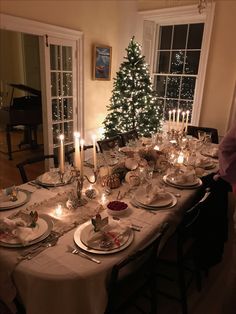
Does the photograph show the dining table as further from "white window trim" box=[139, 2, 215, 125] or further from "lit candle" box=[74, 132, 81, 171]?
"white window trim" box=[139, 2, 215, 125]

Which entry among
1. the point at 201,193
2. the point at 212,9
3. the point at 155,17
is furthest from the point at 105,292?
the point at 155,17

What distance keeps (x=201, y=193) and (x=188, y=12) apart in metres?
3.67

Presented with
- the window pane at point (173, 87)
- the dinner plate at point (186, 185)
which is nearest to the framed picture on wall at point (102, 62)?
the window pane at point (173, 87)

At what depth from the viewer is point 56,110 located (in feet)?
13.9

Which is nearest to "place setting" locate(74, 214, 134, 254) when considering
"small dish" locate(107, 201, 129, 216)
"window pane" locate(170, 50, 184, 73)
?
"small dish" locate(107, 201, 129, 216)

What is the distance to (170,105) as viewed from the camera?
533 cm

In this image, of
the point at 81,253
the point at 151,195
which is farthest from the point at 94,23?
the point at 81,253

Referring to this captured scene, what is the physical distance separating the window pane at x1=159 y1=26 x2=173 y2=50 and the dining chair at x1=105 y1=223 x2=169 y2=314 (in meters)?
4.46

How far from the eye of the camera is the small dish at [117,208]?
1695 mm

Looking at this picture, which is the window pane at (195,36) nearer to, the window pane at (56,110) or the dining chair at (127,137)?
the dining chair at (127,137)

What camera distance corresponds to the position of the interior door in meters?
3.94

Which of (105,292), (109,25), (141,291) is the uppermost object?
(109,25)

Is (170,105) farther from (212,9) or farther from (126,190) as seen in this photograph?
(126,190)

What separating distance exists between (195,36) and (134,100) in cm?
166
